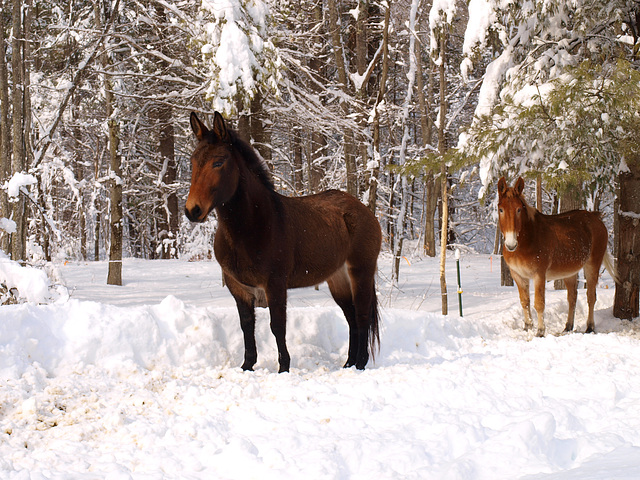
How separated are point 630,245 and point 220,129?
23.9ft

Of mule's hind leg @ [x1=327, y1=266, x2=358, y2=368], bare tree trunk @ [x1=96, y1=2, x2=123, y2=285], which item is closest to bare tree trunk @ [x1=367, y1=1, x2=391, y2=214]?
bare tree trunk @ [x1=96, y1=2, x2=123, y2=285]

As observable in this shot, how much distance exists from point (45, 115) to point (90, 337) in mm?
18941

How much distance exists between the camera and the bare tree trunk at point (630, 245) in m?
8.62

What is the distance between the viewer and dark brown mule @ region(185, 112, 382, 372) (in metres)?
4.73

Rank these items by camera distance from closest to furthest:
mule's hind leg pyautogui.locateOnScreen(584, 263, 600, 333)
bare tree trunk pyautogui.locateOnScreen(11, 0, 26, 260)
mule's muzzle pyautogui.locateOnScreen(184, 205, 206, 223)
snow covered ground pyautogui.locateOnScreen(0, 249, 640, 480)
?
1. snow covered ground pyautogui.locateOnScreen(0, 249, 640, 480)
2. mule's muzzle pyautogui.locateOnScreen(184, 205, 206, 223)
3. mule's hind leg pyautogui.locateOnScreen(584, 263, 600, 333)
4. bare tree trunk pyautogui.locateOnScreen(11, 0, 26, 260)

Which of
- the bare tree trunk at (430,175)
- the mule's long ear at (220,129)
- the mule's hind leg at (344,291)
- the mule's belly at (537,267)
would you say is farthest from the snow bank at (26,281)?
the bare tree trunk at (430,175)

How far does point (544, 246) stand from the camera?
8320mm

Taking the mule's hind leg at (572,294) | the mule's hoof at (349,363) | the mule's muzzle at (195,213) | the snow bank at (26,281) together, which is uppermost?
the mule's muzzle at (195,213)

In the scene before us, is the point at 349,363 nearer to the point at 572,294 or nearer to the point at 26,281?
the point at 26,281

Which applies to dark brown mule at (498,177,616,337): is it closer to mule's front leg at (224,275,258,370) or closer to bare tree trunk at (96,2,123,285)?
mule's front leg at (224,275,258,370)

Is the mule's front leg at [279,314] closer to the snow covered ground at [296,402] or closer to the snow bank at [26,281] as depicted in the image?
the snow covered ground at [296,402]

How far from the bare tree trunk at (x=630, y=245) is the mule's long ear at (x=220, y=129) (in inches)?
273

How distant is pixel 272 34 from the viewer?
10320 millimetres

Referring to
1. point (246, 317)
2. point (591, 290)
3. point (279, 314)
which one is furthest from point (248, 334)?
point (591, 290)
